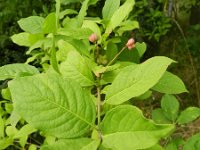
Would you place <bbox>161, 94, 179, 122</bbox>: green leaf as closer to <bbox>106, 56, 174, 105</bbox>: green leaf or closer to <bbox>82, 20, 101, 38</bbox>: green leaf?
<bbox>82, 20, 101, 38</bbox>: green leaf

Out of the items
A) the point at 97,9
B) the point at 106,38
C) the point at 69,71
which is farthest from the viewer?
the point at 97,9

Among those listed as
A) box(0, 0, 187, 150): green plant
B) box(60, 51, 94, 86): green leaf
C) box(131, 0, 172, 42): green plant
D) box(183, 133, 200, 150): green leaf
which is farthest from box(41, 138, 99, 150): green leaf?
box(131, 0, 172, 42): green plant

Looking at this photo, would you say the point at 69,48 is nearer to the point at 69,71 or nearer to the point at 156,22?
the point at 69,71

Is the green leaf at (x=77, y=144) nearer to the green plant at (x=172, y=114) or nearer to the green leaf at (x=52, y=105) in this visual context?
the green leaf at (x=52, y=105)

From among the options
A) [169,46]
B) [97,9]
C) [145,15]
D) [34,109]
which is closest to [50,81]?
[34,109]

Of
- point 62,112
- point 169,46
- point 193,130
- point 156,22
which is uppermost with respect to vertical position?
point 62,112

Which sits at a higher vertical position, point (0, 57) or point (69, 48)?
point (69, 48)
